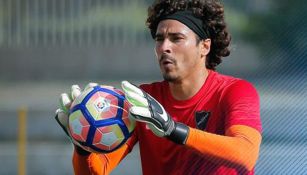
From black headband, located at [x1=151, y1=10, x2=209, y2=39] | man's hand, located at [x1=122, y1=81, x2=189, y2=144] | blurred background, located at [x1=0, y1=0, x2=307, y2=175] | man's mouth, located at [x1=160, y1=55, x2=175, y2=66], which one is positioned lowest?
blurred background, located at [x1=0, y1=0, x2=307, y2=175]

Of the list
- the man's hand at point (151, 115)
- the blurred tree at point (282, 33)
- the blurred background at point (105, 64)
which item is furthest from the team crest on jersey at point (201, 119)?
the blurred tree at point (282, 33)

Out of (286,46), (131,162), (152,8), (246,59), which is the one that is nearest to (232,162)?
(152,8)

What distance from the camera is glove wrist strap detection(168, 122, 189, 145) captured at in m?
1.58

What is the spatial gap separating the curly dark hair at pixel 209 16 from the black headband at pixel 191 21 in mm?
14

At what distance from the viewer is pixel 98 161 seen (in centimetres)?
183

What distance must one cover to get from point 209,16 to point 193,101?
233 millimetres

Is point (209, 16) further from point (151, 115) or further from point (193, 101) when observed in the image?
point (151, 115)

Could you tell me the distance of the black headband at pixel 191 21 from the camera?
1834mm

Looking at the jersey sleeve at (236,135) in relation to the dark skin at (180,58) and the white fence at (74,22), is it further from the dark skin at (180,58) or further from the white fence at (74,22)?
the white fence at (74,22)

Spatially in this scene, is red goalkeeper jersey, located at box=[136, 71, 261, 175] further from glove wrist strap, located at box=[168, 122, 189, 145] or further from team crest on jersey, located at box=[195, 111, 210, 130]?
glove wrist strap, located at box=[168, 122, 189, 145]

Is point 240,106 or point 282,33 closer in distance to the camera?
point 240,106

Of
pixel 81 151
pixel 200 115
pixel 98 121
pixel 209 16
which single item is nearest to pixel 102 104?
pixel 98 121

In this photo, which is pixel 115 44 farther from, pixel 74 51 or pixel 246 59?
pixel 246 59

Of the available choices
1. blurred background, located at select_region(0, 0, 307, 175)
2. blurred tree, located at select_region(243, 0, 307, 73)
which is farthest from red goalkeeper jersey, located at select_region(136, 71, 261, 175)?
blurred tree, located at select_region(243, 0, 307, 73)
